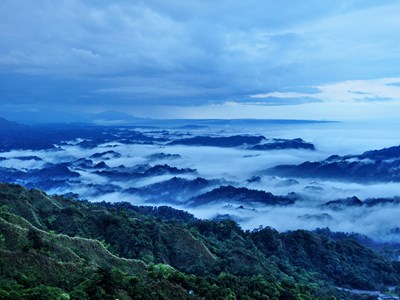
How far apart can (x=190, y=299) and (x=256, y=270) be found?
17138mm

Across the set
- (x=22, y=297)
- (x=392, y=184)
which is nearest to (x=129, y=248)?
(x=22, y=297)

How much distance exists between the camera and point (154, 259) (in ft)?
123

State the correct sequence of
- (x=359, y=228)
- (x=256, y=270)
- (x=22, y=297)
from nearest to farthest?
(x=22, y=297)
(x=256, y=270)
(x=359, y=228)

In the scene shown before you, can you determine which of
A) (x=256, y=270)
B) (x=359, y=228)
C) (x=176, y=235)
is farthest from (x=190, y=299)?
(x=359, y=228)

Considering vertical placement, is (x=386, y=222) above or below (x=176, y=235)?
below

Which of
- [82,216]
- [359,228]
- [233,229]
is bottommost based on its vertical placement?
[359,228]

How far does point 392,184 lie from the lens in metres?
162

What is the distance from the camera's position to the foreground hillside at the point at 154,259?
2178 centimetres

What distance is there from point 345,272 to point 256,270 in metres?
18.3

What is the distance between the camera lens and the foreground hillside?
21781 millimetres

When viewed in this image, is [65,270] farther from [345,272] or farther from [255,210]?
[255,210]

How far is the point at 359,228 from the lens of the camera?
3952 inches

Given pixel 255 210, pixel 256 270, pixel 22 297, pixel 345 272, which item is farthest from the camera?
pixel 255 210

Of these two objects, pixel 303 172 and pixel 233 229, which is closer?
pixel 233 229
